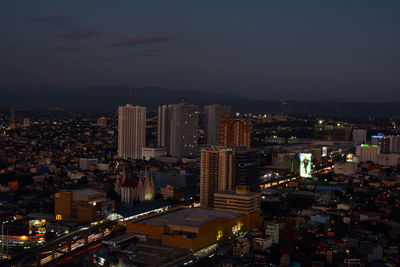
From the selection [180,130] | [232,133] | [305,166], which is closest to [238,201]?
[305,166]

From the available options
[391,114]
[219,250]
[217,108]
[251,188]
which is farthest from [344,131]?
[219,250]

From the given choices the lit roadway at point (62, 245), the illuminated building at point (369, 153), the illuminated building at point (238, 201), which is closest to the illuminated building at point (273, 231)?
the illuminated building at point (238, 201)

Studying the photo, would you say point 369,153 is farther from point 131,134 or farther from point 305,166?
point 131,134

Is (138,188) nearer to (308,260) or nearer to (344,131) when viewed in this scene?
(308,260)

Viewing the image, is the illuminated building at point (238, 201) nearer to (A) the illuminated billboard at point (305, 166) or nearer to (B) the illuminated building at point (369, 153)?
(A) the illuminated billboard at point (305, 166)

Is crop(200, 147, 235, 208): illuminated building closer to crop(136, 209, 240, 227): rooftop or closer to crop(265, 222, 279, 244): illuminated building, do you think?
crop(136, 209, 240, 227): rooftop

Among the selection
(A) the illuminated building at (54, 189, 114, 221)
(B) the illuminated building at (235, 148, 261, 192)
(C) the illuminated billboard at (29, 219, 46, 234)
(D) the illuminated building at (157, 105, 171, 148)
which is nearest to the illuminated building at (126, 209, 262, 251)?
(C) the illuminated billboard at (29, 219, 46, 234)
